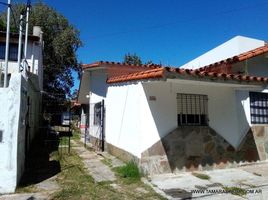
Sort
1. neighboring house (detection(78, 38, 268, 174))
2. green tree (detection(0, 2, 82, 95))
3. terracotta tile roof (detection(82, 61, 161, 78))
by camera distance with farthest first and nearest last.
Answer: green tree (detection(0, 2, 82, 95)), terracotta tile roof (detection(82, 61, 161, 78)), neighboring house (detection(78, 38, 268, 174))

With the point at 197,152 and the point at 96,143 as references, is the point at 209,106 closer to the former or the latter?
the point at 197,152

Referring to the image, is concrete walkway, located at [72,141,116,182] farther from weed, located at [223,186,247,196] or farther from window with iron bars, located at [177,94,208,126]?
weed, located at [223,186,247,196]

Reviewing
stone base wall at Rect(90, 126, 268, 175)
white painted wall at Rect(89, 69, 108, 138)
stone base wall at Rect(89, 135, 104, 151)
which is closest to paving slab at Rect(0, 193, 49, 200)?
stone base wall at Rect(90, 126, 268, 175)

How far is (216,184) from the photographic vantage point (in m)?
7.78

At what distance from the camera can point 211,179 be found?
8.30 metres

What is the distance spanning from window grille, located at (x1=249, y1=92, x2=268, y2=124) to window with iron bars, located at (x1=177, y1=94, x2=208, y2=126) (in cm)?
208

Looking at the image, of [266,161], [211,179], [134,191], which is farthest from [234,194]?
[266,161]

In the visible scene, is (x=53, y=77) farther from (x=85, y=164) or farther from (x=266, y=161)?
(x=266, y=161)

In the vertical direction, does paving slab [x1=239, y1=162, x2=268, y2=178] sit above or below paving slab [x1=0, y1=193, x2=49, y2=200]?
above

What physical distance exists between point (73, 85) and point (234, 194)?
30.4m

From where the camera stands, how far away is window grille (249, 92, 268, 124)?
1070 cm

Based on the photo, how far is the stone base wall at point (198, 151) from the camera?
28.5 ft

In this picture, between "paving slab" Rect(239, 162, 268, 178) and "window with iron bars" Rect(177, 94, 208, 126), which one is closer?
"paving slab" Rect(239, 162, 268, 178)

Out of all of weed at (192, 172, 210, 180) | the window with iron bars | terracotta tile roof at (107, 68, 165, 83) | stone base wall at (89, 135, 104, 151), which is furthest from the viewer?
stone base wall at (89, 135, 104, 151)
